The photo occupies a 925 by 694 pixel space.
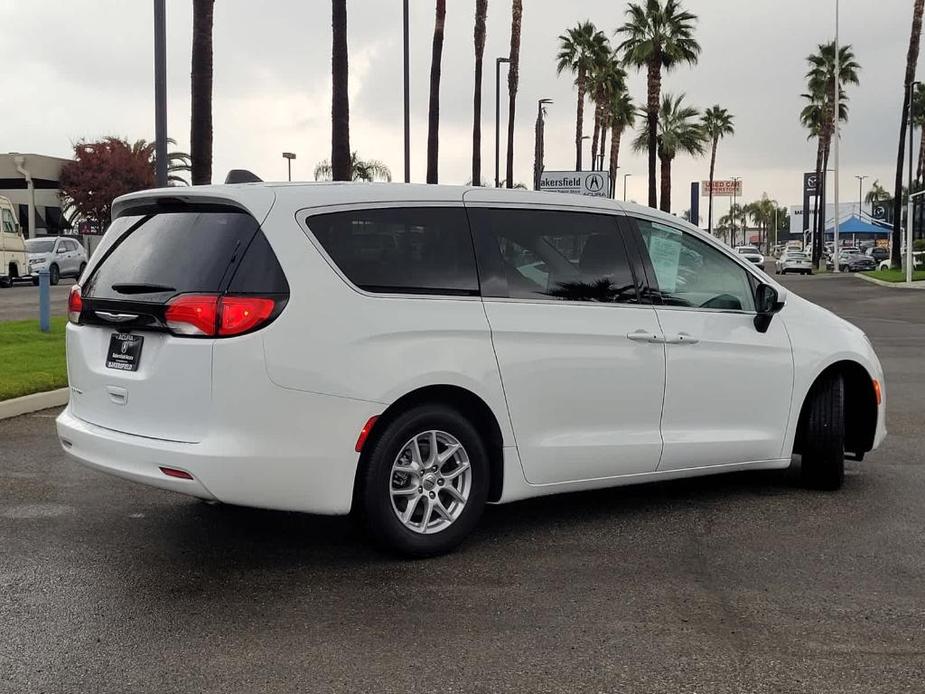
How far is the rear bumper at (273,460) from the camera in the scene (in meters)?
4.86

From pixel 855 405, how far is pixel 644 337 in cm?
196

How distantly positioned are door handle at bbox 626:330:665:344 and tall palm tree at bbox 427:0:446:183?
3146cm

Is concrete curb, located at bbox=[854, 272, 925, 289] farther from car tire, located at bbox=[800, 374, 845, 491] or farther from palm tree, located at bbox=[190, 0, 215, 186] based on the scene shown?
car tire, located at bbox=[800, 374, 845, 491]

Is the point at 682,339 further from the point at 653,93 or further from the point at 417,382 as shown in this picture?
the point at 653,93

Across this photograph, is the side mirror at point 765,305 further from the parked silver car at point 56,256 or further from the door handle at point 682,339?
the parked silver car at point 56,256

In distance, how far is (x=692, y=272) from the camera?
6488mm

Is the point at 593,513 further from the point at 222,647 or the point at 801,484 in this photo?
the point at 222,647

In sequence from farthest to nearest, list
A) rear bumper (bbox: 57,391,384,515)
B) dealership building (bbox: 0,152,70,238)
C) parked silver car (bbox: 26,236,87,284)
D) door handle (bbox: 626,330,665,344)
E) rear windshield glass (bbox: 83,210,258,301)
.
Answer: dealership building (bbox: 0,152,70,238), parked silver car (bbox: 26,236,87,284), door handle (bbox: 626,330,665,344), rear windshield glass (bbox: 83,210,258,301), rear bumper (bbox: 57,391,384,515)

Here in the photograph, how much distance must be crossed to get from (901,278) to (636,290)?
4132 centimetres

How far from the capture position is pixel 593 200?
629cm

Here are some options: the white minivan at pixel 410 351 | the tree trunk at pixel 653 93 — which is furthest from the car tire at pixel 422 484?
the tree trunk at pixel 653 93

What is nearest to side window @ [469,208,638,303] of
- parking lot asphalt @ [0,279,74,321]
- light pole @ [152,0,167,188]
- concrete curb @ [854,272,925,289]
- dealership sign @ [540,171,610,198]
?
light pole @ [152,0,167,188]

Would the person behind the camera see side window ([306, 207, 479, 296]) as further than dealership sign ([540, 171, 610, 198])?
No

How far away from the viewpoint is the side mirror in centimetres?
660
